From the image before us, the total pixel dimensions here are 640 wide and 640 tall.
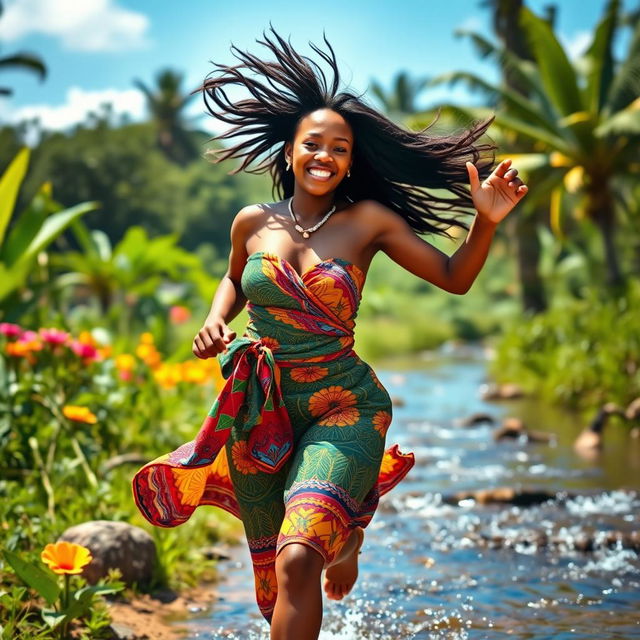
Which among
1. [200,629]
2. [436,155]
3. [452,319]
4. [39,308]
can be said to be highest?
[452,319]

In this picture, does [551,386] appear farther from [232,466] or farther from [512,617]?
[232,466]

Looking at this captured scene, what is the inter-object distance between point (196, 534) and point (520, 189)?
321cm

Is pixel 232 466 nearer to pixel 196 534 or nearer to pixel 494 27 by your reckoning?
pixel 196 534

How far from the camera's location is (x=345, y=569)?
3.73m

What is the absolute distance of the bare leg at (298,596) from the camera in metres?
2.96

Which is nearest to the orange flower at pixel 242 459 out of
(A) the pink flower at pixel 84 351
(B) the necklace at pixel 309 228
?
(B) the necklace at pixel 309 228

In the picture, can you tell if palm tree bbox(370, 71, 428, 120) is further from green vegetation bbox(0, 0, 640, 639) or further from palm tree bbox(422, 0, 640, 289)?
palm tree bbox(422, 0, 640, 289)

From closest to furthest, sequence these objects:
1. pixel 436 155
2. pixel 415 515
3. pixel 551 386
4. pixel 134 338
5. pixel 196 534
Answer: pixel 436 155, pixel 196 534, pixel 415 515, pixel 134 338, pixel 551 386

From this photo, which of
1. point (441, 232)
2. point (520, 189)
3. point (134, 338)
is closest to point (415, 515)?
point (441, 232)

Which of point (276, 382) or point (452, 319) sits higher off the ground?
point (452, 319)

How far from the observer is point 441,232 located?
3.92 m

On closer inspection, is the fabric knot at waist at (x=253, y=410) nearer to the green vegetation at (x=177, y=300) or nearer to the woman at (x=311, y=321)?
the woman at (x=311, y=321)

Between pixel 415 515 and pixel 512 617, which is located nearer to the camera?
pixel 512 617

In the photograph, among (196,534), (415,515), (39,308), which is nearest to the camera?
(196,534)
